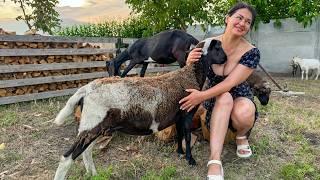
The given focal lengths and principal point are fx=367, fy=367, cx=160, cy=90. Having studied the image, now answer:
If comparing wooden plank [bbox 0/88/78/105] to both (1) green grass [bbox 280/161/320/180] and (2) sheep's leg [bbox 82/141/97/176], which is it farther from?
(1) green grass [bbox 280/161/320/180]

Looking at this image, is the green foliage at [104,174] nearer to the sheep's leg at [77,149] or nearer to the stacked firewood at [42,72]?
the sheep's leg at [77,149]

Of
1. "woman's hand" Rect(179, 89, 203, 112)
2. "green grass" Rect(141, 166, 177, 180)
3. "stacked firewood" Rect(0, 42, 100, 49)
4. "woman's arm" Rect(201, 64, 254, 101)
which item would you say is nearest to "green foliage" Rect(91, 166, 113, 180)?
"green grass" Rect(141, 166, 177, 180)

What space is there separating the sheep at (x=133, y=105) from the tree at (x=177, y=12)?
7927mm

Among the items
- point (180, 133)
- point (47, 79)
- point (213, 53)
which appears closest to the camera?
point (213, 53)

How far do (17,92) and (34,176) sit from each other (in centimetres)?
351

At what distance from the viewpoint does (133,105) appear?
10.3 ft

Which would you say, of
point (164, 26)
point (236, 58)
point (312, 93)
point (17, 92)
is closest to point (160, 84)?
point (236, 58)

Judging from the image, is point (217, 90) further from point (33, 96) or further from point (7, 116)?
point (33, 96)

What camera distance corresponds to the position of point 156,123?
3324 millimetres

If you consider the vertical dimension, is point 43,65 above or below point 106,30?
below

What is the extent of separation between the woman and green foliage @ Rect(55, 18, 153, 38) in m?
11.7

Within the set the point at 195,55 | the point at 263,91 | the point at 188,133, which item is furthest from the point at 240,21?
the point at 263,91

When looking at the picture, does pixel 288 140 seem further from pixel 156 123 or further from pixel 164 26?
pixel 164 26

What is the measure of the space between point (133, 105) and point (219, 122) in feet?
2.60
